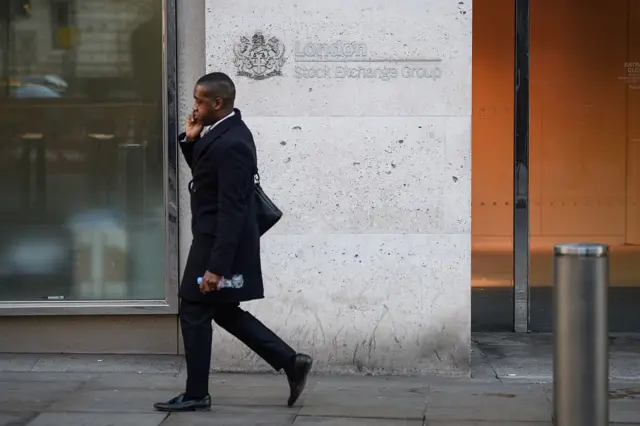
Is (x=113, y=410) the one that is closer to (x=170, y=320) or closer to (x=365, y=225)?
(x=170, y=320)

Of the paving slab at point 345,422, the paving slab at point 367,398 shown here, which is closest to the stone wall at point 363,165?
the paving slab at point 367,398

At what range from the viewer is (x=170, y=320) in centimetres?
767

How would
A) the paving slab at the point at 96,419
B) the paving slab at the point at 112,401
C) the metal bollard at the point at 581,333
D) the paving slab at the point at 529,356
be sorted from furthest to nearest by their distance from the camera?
the paving slab at the point at 529,356 < the paving slab at the point at 112,401 < the paving slab at the point at 96,419 < the metal bollard at the point at 581,333

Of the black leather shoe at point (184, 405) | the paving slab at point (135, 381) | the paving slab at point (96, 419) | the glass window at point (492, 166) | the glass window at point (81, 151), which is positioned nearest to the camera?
the paving slab at point (96, 419)

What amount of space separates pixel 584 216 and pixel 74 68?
166 inches

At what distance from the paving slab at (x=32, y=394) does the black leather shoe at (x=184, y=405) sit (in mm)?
727

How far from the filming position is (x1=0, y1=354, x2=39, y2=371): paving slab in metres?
7.46

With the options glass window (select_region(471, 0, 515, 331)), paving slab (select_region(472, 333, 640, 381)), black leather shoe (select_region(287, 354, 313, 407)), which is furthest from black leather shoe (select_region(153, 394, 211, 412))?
glass window (select_region(471, 0, 515, 331))

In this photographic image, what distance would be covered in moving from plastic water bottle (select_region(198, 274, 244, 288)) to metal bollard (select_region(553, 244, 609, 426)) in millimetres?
1916

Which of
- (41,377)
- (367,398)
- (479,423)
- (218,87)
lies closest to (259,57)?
(218,87)

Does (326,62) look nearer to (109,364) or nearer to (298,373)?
(298,373)

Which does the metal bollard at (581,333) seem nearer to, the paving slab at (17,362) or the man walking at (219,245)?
the man walking at (219,245)

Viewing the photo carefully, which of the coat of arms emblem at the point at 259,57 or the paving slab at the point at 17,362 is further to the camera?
the paving slab at the point at 17,362

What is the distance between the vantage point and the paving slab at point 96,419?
Result: 5918mm
